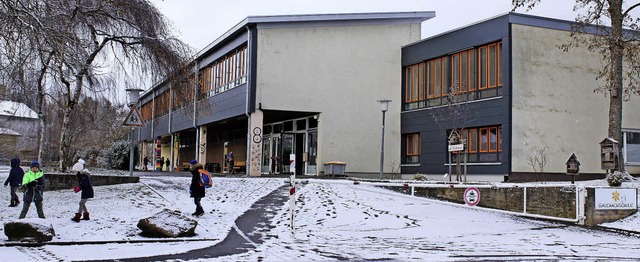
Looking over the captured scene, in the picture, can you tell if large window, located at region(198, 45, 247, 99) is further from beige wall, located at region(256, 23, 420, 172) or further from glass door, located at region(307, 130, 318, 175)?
glass door, located at region(307, 130, 318, 175)

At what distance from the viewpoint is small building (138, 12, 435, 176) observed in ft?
96.0

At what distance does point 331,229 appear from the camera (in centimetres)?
1452

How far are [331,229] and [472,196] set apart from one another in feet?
17.5

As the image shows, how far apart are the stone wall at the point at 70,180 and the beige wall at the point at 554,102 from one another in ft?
49.3

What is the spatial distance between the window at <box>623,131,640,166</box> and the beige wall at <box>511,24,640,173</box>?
1.89m

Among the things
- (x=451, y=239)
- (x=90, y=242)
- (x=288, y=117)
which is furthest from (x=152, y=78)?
(x=288, y=117)

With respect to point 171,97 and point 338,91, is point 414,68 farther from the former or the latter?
point 171,97

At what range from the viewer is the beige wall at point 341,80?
29.6 m

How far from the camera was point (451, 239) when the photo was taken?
13.5m

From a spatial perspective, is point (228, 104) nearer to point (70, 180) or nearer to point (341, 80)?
point (341, 80)

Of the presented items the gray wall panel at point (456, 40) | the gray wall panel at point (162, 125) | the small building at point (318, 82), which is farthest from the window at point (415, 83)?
the gray wall panel at point (162, 125)

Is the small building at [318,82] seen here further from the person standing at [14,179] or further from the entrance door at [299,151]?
the person standing at [14,179]

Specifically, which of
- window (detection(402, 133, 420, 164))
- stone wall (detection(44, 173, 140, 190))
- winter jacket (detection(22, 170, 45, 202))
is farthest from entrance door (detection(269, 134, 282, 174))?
winter jacket (detection(22, 170, 45, 202))

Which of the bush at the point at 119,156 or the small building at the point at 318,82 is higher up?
the small building at the point at 318,82
